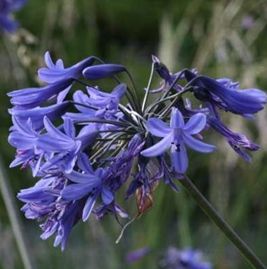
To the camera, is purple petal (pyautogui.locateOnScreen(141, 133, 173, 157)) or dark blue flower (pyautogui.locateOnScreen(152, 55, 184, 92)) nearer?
purple petal (pyautogui.locateOnScreen(141, 133, 173, 157))

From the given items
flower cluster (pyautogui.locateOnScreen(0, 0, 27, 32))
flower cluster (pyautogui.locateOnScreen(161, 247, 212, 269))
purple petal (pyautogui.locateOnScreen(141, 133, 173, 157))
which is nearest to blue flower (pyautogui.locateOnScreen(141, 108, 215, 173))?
purple petal (pyautogui.locateOnScreen(141, 133, 173, 157))

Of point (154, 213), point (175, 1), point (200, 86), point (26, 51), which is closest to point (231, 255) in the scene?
point (154, 213)

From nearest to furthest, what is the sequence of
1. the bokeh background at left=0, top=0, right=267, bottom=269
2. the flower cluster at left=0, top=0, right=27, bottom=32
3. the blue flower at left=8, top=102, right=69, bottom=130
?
1. the blue flower at left=8, top=102, right=69, bottom=130
2. the flower cluster at left=0, top=0, right=27, bottom=32
3. the bokeh background at left=0, top=0, right=267, bottom=269

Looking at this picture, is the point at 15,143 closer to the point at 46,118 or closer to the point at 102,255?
the point at 46,118

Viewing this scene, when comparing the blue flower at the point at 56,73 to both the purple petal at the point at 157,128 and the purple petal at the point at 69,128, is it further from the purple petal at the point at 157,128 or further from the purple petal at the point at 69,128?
the purple petal at the point at 157,128

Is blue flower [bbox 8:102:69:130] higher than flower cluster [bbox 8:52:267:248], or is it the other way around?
blue flower [bbox 8:102:69:130]

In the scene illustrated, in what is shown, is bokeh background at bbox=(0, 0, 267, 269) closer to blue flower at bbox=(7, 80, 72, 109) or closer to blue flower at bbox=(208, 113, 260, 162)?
blue flower at bbox=(7, 80, 72, 109)
